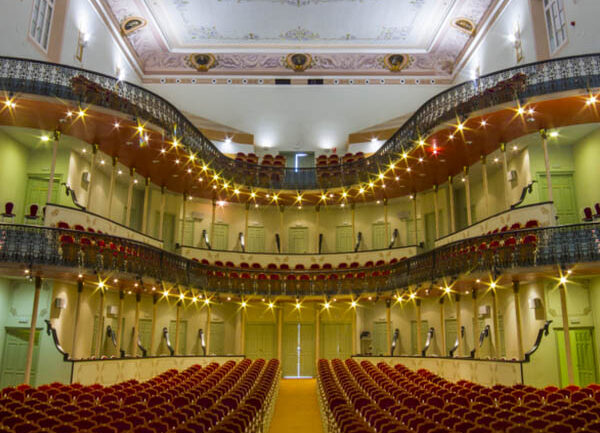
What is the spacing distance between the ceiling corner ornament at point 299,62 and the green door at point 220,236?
28.4ft

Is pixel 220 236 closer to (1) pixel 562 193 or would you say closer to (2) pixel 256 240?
(2) pixel 256 240

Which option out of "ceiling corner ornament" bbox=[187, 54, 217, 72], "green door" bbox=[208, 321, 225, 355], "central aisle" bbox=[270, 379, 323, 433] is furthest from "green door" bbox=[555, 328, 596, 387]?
"ceiling corner ornament" bbox=[187, 54, 217, 72]

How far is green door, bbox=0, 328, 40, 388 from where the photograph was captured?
15305 mm

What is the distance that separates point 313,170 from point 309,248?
3922 mm

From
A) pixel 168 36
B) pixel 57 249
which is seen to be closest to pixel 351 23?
pixel 168 36

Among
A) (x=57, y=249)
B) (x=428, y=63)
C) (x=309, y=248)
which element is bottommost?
(x=57, y=249)

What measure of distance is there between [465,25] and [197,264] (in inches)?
592

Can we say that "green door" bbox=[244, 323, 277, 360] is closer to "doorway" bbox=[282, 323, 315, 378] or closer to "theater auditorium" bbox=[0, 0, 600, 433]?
"theater auditorium" bbox=[0, 0, 600, 433]

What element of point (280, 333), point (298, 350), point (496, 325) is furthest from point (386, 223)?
point (496, 325)

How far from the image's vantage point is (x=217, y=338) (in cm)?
2244

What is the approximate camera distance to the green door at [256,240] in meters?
25.3

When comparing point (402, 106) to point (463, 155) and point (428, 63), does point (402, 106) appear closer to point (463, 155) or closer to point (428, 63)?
point (428, 63)

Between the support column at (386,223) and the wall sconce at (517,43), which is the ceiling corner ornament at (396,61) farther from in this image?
the wall sconce at (517,43)

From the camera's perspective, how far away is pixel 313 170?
24.3 m
